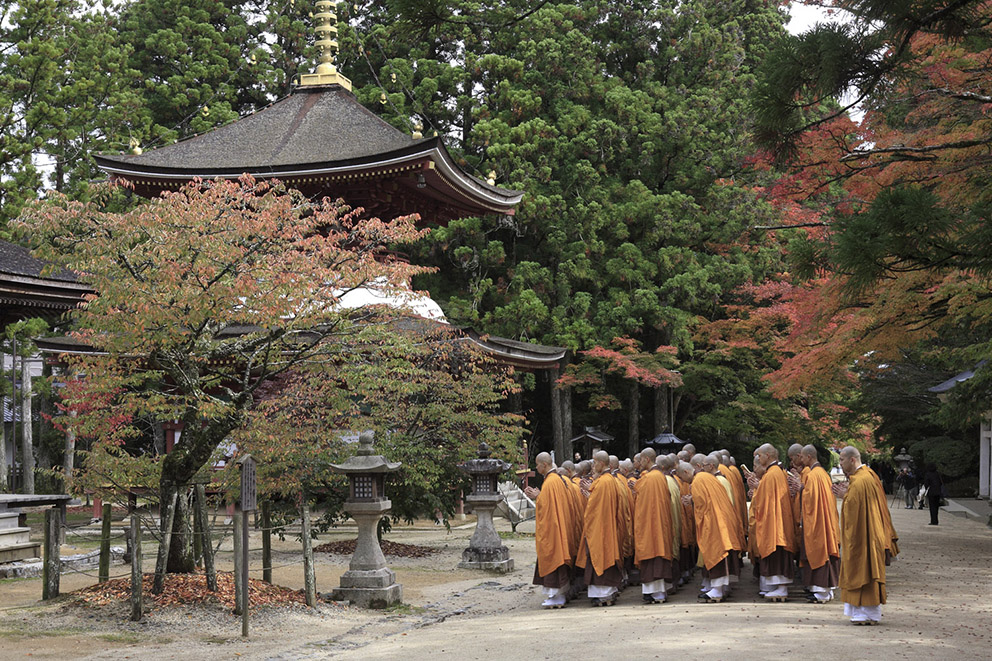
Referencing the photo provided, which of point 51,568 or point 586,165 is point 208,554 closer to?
point 51,568

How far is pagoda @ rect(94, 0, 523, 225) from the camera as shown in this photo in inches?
697

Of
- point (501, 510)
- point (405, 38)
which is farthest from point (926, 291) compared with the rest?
point (501, 510)

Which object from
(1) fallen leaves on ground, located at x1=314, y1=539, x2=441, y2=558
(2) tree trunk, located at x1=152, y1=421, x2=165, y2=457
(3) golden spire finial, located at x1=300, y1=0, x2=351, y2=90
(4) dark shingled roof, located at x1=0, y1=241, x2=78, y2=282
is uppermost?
(3) golden spire finial, located at x1=300, y1=0, x2=351, y2=90

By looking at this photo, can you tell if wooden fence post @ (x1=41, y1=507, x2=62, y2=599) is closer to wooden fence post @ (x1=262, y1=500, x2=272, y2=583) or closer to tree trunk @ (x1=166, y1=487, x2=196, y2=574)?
tree trunk @ (x1=166, y1=487, x2=196, y2=574)

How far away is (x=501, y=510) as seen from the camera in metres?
21.8

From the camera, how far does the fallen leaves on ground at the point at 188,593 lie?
980cm

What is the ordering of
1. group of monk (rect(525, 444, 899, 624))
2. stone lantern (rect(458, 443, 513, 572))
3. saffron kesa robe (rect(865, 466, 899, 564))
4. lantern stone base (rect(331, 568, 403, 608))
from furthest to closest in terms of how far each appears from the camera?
1. stone lantern (rect(458, 443, 513, 572))
2. lantern stone base (rect(331, 568, 403, 608))
3. group of monk (rect(525, 444, 899, 624))
4. saffron kesa robe (rect(865, 466, 899, 564))

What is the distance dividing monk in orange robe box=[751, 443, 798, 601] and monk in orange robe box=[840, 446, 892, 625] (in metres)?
1.32

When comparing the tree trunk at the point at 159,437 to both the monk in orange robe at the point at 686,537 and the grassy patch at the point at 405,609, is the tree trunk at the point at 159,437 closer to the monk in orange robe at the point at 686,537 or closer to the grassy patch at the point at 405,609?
the grassy patch at the point at 405,609

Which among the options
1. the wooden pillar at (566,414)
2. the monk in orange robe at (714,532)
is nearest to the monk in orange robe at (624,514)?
the monk in orange robe at (714,532)

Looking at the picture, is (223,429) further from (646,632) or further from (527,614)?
(646,632)

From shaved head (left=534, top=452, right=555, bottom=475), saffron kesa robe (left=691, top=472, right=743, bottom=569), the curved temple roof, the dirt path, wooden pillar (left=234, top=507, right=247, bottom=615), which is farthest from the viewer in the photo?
the curved temple roof

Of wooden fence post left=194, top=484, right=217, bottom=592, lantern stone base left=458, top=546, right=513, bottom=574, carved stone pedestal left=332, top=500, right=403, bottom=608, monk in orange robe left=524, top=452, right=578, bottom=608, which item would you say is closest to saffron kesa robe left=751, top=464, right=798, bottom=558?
monk in orange robe left=524, top=452, right=578, bottom=608

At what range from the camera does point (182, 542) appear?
10.4 metres
